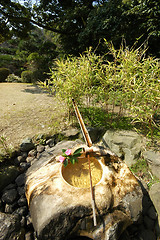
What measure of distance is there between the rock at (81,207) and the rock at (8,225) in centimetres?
26

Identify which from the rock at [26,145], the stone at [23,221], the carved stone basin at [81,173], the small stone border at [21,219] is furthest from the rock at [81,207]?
the rock at [26,145]

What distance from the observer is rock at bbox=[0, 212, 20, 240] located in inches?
43.1

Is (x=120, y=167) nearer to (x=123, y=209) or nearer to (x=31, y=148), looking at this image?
(x=123, y=209)

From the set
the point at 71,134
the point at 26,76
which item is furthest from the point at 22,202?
the point at 26,76

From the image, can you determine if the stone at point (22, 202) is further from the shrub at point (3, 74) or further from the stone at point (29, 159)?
the shrub at point (3, 74)

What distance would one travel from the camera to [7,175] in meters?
1.67

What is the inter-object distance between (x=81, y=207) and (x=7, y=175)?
119 cm

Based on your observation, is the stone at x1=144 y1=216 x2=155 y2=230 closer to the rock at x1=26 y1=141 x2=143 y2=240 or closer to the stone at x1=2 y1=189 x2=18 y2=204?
the rock at x1=26 y1=141 x2=143 y2=240

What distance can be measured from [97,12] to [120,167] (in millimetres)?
6289

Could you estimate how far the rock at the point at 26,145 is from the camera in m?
2.12

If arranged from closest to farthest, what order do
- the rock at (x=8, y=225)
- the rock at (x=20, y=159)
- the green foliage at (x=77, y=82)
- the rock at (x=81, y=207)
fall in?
the rock at (x=81, y=207), the rock at (x=8, y=225), the rock at (x=20, y=159), the green foliage at (x=77, y=82)

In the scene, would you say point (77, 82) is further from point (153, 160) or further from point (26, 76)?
point (26, 76)

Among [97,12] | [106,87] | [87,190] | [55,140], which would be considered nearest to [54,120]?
[55,140]

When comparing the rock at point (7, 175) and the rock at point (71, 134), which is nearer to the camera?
the rock at point (7, 175)
